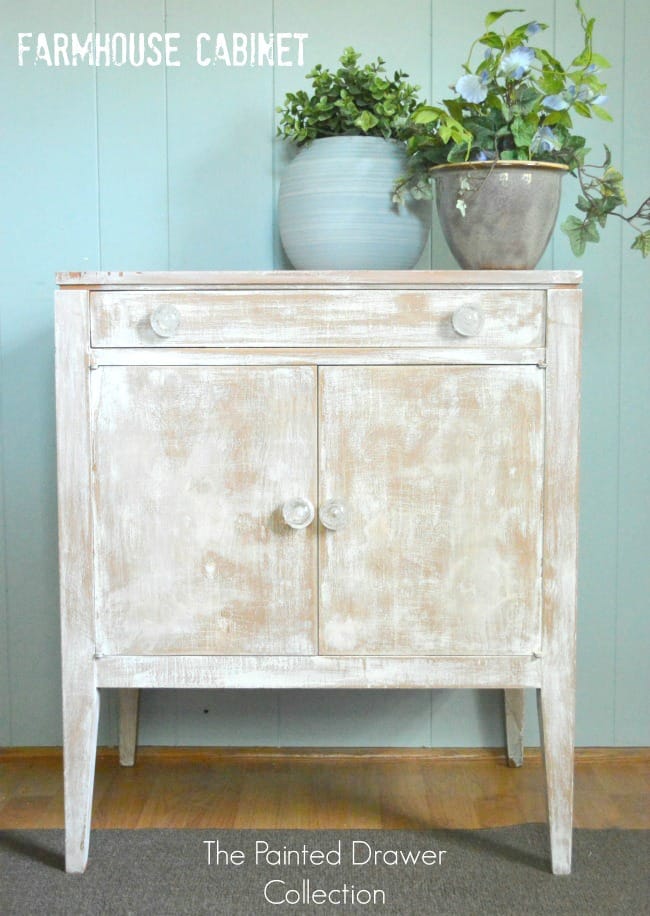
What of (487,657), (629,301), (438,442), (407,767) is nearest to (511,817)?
(407,767)

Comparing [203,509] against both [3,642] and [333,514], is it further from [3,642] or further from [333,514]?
[3,642]

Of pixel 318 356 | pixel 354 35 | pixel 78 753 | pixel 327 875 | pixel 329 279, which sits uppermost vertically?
pixel 354 35

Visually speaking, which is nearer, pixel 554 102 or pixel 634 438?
pixel 554 102

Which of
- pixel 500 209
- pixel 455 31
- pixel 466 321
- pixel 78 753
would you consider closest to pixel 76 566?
pixel 78 753

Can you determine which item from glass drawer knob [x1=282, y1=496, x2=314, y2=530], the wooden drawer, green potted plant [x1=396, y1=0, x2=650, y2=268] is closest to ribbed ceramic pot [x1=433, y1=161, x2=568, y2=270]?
green potted plant [x1=396, y1=0, x2=650, y2=268]

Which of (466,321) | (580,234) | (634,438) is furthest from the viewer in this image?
(634,438)

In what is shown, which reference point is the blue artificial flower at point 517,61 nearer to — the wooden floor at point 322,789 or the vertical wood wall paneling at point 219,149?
the vertical wood wall paneling at point 219,149

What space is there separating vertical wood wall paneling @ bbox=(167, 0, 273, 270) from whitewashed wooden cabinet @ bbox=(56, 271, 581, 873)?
1.49 ft

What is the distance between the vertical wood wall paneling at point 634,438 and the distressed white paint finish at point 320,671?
53 centimetres

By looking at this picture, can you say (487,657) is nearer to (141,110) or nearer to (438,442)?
(438,442)

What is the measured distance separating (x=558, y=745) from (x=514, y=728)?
0.42 meters

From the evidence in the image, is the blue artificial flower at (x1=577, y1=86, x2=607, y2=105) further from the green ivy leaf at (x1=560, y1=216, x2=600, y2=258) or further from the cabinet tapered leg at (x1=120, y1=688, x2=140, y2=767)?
the cabinet tapered leg at (x1=120, y1=688, x2=140, y2=767)

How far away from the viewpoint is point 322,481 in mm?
1407

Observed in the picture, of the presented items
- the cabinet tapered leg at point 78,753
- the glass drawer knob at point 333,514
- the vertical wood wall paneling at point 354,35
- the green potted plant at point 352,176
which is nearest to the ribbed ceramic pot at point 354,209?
the green potted plant at point 352,176
